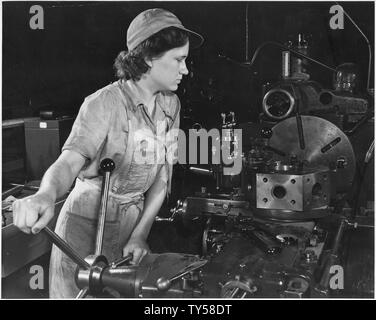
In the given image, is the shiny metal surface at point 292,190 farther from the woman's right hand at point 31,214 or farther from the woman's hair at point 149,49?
the woman's right hand at point 31,214

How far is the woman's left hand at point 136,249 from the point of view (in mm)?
1253

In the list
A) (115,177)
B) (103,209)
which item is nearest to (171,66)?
(115,177)

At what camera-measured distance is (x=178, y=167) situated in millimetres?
2012

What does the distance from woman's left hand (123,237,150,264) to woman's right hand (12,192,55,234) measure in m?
0.32

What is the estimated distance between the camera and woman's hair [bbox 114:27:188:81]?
1.43m

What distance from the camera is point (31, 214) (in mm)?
956

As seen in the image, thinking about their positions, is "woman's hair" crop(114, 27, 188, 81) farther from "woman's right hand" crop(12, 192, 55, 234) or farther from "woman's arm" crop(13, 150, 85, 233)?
"woman's right hand" crop(12, 192, 55, 234)

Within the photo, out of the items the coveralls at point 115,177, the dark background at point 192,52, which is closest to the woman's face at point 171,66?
the coveralls at point 115,177

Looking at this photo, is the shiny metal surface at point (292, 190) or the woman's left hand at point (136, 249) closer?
the woman's left hand at point (136, 249)

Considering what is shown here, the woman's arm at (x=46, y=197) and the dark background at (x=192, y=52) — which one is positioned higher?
the dark background at (x=192, y=52)

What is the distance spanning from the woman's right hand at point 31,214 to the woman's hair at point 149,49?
63cm

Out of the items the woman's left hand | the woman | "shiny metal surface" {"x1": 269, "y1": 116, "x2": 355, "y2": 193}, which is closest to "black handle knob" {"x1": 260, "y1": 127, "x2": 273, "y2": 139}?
"shiny metal surface" {"x1": 269, "y1": 116, "x2": 355, "y2": 193}

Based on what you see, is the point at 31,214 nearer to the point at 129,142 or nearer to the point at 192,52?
the point at 129,142

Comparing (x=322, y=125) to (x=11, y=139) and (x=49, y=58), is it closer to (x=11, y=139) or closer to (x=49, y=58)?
(x=49, y=58)
